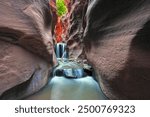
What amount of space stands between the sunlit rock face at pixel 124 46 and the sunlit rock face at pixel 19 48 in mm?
1562

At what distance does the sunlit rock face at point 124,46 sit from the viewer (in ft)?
7.64

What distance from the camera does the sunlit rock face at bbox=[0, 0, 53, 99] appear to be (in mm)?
2825

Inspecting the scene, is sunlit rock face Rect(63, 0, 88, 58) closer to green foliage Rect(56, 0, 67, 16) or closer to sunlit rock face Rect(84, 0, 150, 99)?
sunlit rock face Rect(84, 0, 150, 99)

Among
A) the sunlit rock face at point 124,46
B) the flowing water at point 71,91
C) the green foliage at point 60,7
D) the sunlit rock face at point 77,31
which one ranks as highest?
the green foliage at point 60,7

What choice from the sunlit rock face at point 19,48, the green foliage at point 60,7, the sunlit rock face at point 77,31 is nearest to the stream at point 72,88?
the sunlit rock face at point 19,48

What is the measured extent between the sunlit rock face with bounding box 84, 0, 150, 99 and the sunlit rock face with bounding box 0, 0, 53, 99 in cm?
156

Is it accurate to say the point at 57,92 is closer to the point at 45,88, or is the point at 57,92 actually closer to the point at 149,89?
the point at 45,88

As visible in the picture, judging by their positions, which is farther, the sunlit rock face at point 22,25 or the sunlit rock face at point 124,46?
the sunlit rock face at point 22,25

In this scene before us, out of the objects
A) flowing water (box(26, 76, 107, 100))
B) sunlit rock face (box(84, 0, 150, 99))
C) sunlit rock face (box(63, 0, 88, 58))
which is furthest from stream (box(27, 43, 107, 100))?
sunlit rock face (box(63, 0, 88, 58))

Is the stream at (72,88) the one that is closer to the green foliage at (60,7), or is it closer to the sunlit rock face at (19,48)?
the sunlit rock face at (19,48)

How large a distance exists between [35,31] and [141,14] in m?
2.31

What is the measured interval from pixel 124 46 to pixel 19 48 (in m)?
2.16

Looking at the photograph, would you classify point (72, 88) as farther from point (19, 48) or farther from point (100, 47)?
point (19, 48)

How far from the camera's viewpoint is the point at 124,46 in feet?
8.39
